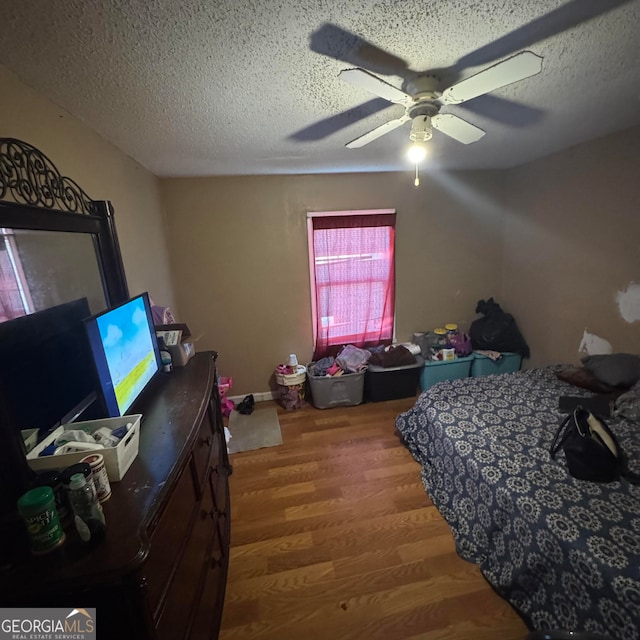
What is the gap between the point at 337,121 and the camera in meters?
1.71

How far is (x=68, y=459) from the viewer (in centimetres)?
86

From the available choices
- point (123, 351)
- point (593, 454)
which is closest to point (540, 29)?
point (593, 454)

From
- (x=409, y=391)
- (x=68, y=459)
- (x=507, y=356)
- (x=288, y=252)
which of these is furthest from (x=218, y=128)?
(x=507, y=356)

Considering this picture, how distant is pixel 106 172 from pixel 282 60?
1233mm

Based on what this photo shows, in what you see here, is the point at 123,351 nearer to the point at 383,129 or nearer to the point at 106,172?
the point at 106,172

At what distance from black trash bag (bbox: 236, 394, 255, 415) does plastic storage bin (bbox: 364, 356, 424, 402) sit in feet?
3.83

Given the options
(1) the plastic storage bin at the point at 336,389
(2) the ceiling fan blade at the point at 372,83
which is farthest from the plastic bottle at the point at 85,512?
(1) the plastic storage bin at the point at 336,389

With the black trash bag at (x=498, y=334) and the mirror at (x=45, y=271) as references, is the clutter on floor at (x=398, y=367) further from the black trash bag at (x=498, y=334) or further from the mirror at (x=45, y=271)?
the mirror at (x=45, y=271)

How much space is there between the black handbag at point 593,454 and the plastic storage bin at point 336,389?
178cm

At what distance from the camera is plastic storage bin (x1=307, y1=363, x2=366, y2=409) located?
3.02m

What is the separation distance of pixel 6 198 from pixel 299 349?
8.31 feet

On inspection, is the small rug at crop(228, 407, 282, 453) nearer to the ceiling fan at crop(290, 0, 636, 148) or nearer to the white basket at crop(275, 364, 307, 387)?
the white basket at crop(275, 364, 307, 387)

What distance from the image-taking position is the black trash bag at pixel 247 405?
3.05 meters

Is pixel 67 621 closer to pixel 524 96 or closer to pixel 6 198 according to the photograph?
pixel 6 198
